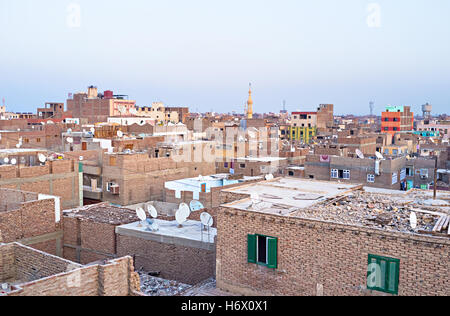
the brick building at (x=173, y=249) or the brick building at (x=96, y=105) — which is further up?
the brick building at (x=96, y=105)

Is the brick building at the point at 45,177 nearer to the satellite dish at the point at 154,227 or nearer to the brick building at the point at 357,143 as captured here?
the satellite dish at the point at 154,227

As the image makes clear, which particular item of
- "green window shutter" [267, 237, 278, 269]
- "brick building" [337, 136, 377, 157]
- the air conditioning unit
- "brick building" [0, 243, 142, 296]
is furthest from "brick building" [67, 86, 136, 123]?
"green window shutter" [267, 237, 278, 269]

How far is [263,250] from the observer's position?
1016cm

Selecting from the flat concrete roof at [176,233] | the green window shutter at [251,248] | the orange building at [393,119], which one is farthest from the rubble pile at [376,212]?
the orange building at [393,119]

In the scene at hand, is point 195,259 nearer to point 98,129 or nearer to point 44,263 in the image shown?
point 44,263

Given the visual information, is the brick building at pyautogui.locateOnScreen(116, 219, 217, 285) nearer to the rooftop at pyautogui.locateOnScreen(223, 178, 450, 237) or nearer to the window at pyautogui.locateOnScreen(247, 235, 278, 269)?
the rooftop at pyautogui.locateOnScreen(223, 178, 450, 237)

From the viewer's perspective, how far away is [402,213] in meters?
10.5

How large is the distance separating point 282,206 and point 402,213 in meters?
2.72

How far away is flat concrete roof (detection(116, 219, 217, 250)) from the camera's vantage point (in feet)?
43.3

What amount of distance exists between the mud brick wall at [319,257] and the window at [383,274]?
0.09 m

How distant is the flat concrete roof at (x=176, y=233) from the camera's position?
13188 mm

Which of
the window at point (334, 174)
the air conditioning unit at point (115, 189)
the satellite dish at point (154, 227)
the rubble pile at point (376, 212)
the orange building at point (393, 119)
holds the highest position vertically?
the orange building at point (393, 119)

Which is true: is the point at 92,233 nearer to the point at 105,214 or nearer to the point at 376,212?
the point at 105,214
